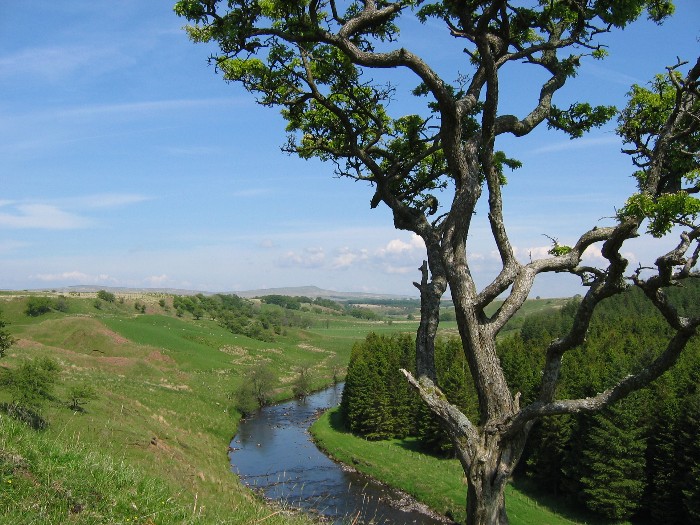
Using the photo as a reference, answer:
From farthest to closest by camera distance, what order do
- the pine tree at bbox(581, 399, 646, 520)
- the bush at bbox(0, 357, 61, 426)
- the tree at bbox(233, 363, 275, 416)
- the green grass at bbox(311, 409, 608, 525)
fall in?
1. the tree at bbox(233, 363, 275, 416)
2. the pine tree at bbox(581, 399, 646, 520)
3. the green grass at bbox(311, 409, 608, 525)
4. the bush at bbox(0, 357, 61, 426)

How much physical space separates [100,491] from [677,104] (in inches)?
369

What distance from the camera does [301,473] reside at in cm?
3947

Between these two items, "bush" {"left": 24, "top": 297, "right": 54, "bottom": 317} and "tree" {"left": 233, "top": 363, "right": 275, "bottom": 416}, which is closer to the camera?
"tree" {"left": 233, "top": 363, "right": 275, "bottom": 416}

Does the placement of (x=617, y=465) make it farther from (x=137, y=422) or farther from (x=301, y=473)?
(x=137, y=422)

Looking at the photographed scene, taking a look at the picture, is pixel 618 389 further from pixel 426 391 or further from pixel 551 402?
pixel 426 391

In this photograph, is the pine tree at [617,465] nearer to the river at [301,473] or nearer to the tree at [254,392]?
the river at [301,473]

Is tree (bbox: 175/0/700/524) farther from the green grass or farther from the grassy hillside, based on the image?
the green grass

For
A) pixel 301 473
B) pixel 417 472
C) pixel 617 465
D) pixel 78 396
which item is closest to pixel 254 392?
pixel 301 473

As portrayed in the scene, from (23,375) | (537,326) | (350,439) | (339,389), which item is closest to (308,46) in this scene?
(23,375)

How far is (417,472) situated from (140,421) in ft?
71.0

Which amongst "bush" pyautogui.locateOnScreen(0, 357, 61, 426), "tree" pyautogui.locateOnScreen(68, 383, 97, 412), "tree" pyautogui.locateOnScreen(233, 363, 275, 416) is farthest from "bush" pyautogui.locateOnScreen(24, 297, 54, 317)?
"bush" pyautogui.locateOnScreen(0, 357, 61, 426)

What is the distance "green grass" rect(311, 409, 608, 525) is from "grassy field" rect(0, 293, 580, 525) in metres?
1.02

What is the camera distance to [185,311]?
158750 millimetres

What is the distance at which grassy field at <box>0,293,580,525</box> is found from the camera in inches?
233
